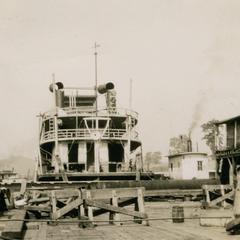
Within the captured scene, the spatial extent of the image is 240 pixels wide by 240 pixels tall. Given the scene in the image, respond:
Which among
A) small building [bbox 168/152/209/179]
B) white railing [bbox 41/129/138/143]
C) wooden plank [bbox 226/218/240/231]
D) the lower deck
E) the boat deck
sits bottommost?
the boat deck

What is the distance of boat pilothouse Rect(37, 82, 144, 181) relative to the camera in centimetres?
3691

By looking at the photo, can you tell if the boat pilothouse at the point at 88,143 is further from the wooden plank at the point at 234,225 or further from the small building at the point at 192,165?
the wooden plank at the point at 234,225

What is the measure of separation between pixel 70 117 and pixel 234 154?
13944mm

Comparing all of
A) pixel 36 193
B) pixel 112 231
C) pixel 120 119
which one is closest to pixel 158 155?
pixel 120 119

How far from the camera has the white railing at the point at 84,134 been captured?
37.4 metres

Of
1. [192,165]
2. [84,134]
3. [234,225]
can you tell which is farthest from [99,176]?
[234,225]

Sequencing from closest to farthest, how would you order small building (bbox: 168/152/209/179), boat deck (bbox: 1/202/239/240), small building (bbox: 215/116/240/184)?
boat deck (bbox: 1/202/239/240) < small building (bbox: 215/116/240/184) < small building (bbox: 168/152/209/179)

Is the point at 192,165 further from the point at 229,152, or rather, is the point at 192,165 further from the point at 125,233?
the point at 125,233

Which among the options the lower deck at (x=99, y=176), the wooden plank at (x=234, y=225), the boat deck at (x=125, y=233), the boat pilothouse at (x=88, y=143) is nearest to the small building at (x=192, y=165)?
the boat pilothouse at (x=88, y=143)

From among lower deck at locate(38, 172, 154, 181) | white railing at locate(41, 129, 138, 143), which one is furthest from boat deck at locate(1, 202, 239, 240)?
white railing at locate(41, 129, 138, 143)

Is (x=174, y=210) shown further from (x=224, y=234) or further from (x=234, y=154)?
(x=234, y=154)

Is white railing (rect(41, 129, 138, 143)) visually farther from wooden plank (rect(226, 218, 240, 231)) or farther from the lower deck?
wooden plank (rect(226, 218, 240, 231))

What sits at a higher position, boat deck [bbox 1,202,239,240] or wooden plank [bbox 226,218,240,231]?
wooden plank [bbox 226,218,240,231]

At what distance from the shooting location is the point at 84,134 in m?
37.9
